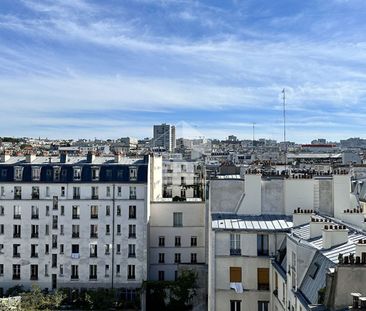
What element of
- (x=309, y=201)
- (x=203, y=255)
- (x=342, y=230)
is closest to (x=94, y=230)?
(x=203, y=255)

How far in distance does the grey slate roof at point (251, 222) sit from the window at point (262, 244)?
0.48 metres

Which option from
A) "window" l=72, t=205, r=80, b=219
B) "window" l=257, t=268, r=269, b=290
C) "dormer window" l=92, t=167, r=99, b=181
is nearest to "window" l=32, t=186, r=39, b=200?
"window" l=72, t=205, r=80, b=219

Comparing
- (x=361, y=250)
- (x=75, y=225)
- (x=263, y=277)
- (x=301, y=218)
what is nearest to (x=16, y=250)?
(x=75, y=225)

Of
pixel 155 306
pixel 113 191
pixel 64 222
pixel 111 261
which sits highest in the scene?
pixel 113 191

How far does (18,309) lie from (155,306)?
975 inches

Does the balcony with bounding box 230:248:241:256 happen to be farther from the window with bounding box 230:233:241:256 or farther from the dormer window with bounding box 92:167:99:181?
the dormer window with bounding box 92:167:99:181

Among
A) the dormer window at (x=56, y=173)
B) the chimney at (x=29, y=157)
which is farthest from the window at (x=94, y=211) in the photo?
the chimney at (x=29, y=157)

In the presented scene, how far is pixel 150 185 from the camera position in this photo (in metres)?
59.5

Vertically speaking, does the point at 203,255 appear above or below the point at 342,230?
below

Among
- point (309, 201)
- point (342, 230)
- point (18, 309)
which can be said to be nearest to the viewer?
point (342, 230)

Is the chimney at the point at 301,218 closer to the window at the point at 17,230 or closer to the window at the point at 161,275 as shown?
the window at the point at 161,275

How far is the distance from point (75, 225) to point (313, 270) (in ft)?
125

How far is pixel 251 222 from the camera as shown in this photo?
1284 inches

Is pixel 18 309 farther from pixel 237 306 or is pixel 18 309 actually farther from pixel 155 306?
pixel 155 306
